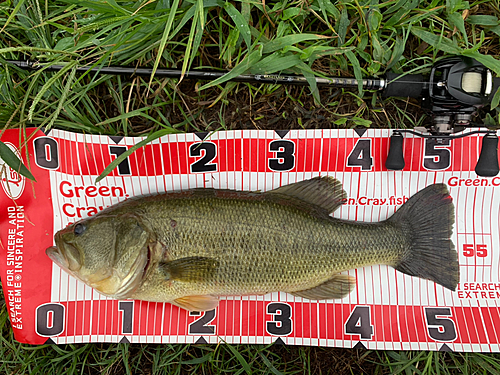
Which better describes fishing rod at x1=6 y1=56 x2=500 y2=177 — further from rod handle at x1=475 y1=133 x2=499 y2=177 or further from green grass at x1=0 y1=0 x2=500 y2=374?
green grass at x1=0 y1=0 x2=500 y2=374

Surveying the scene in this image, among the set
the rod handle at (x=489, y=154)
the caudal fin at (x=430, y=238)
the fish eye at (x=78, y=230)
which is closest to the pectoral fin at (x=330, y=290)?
the caudal fin at (x=430, y=238)

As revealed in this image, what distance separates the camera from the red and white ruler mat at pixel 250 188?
2383 millimetres

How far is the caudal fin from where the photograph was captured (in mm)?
2332

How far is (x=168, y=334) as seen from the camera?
2408 millimetres

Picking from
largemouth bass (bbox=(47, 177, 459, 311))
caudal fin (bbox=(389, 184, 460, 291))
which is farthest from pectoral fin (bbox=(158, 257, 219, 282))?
caudal fin (bbox=(389, 184, 460, 291))

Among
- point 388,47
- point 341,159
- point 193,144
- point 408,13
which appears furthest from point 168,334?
point 408,13

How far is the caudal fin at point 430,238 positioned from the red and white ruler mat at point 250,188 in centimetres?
11

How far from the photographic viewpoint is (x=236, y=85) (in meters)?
2.40

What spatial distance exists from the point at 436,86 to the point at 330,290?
1.65 meters

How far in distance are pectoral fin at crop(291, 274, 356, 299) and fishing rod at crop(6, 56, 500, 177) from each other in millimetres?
938

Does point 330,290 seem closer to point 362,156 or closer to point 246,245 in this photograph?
point 246,245

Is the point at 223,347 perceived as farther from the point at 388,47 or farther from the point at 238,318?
the point at 388,47

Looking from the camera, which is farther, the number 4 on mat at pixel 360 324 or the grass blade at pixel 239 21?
the number 4 on mat at pixel 360 324

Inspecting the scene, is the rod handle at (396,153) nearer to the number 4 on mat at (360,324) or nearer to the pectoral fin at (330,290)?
the pectoral fin at (330,290)
